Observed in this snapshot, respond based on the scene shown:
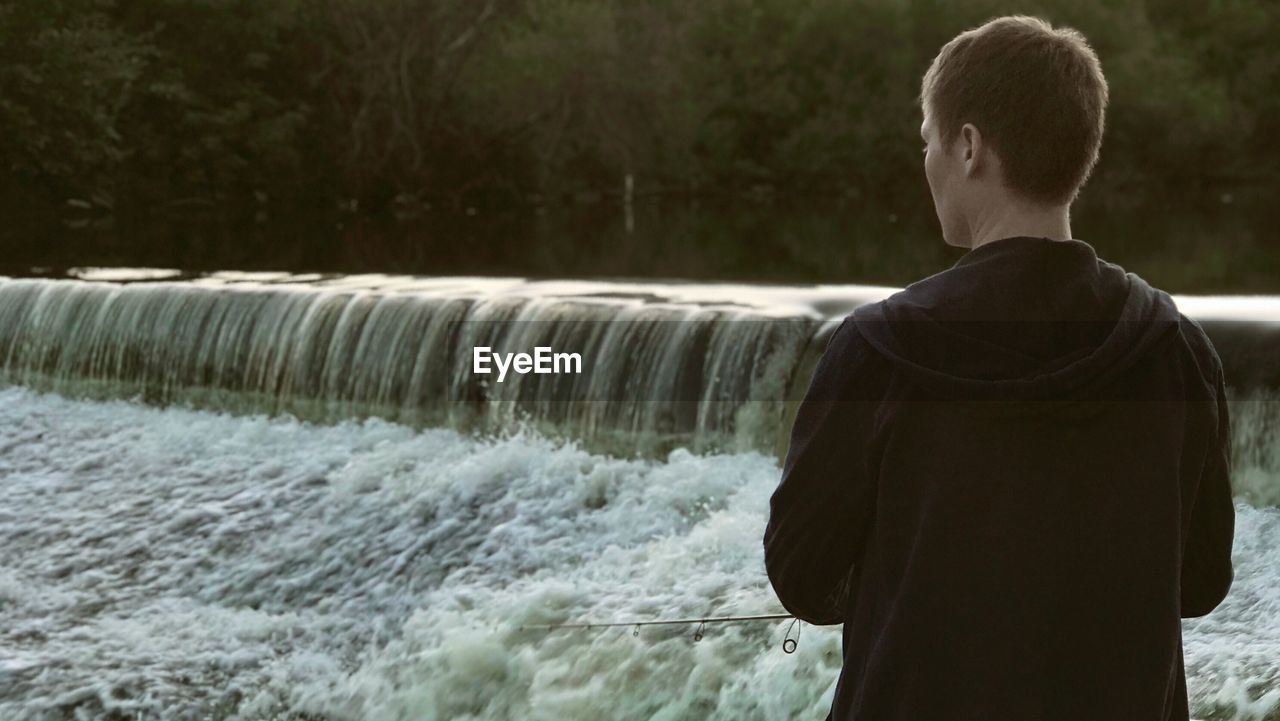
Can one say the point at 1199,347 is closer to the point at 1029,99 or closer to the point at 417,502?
the point at 1029,99

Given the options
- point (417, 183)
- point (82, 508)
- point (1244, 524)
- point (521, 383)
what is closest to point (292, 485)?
point (82, 508)

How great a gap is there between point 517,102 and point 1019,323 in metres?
37.3

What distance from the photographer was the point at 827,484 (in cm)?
159

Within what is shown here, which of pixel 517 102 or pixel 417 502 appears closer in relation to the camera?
pixel 417 502

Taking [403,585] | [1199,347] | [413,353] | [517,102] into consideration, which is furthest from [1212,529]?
[517,102]

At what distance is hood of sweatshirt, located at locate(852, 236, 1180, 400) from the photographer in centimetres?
151

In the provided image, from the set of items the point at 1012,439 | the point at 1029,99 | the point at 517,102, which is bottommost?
the point at 1012,439

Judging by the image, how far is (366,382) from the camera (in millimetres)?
11180

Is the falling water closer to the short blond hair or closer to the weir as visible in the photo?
the weir

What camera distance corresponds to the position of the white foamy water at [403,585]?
5695 mm

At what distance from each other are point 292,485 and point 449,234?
18974 mm

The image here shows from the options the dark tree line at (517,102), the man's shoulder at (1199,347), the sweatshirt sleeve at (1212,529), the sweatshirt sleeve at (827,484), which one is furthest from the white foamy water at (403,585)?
the dark tree line at (517,102)

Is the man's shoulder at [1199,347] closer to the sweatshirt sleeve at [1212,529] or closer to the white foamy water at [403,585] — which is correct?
the sweatshirt sleeve at [1212,529]

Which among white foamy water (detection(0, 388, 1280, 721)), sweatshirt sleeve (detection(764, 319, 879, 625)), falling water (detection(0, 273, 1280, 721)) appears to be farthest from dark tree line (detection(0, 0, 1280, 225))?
sweatshirt sleeve (detection(764, 319, 879, 625))
